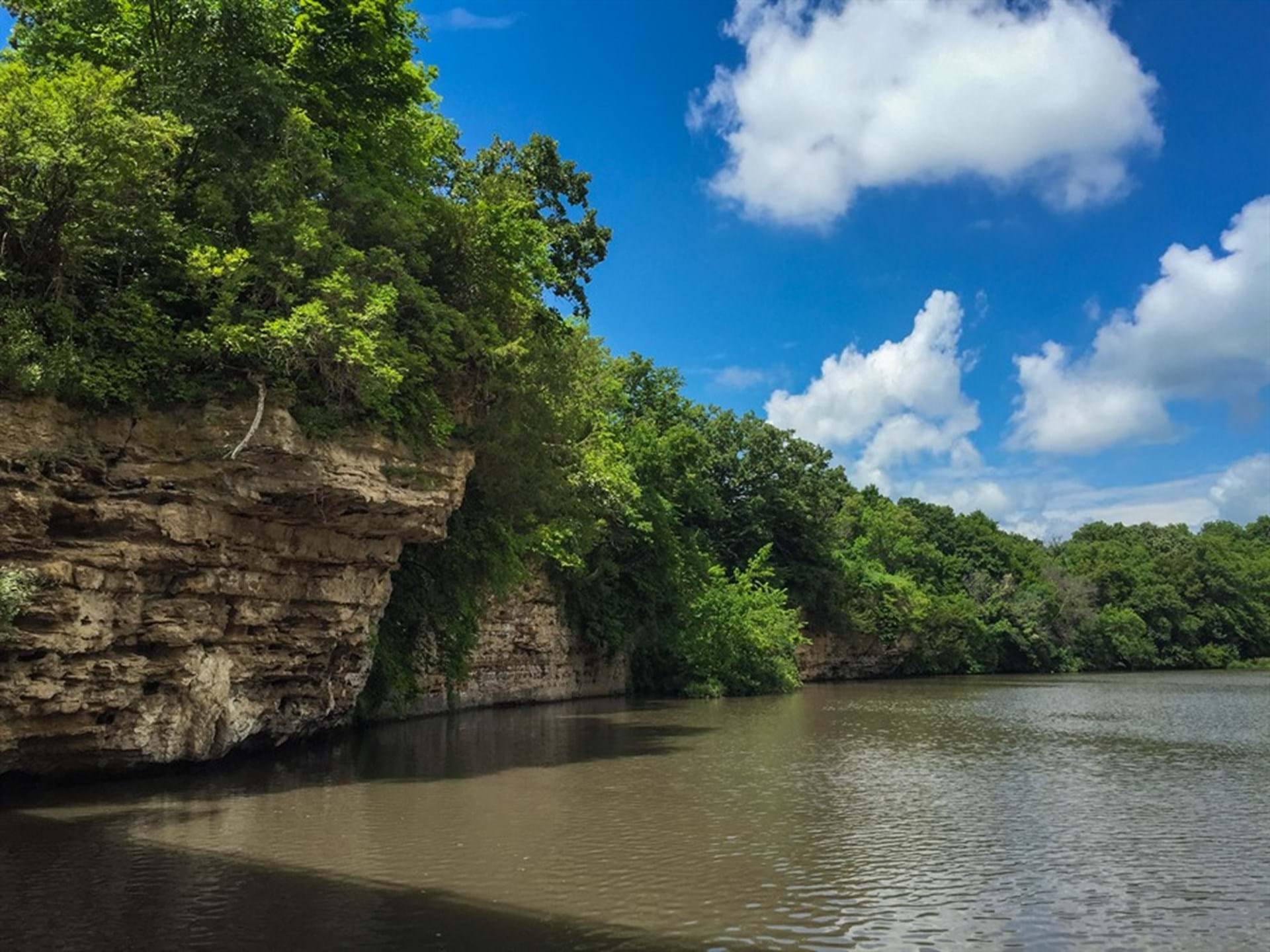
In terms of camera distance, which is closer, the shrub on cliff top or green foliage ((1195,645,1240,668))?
the shrub on cliff top

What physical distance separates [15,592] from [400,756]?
28.5ft

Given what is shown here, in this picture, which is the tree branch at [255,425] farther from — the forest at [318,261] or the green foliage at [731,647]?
the green foliage at [731,647]

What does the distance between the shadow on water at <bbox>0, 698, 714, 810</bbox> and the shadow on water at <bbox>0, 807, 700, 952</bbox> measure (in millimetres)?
4373

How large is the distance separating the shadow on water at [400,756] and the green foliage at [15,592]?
3.11 metres

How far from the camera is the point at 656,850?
11.3 metres

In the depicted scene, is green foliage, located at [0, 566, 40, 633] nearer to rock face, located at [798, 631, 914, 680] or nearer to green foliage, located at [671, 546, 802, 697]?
green foliage, located at [671, 546, 802, 697]

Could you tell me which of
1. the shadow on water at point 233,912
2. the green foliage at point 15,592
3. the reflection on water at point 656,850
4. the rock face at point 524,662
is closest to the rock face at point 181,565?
the green foliage at point 15,592

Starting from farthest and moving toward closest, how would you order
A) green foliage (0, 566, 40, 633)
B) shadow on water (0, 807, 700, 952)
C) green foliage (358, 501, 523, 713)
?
green foliage (358, 501, 523, 713), green foliage (0, 566, 40, 633), shadow on water (0, 807, 700, 952)

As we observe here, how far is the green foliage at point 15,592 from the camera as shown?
42.0 ft

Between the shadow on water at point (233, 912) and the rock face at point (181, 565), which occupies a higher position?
the rock face at point (181, 565)

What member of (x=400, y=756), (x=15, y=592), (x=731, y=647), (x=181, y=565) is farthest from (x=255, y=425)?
(x=731, y=647)

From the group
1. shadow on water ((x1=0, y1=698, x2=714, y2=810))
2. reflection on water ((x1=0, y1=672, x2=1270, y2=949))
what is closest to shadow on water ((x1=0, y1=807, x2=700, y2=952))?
reflection on water ((x1=0, y1=672, x2=1270, y2=949))

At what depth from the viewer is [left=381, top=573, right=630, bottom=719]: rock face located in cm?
2986

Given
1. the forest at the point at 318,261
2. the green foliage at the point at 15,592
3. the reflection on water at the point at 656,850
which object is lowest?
the reflection on water at the point at 656,850
